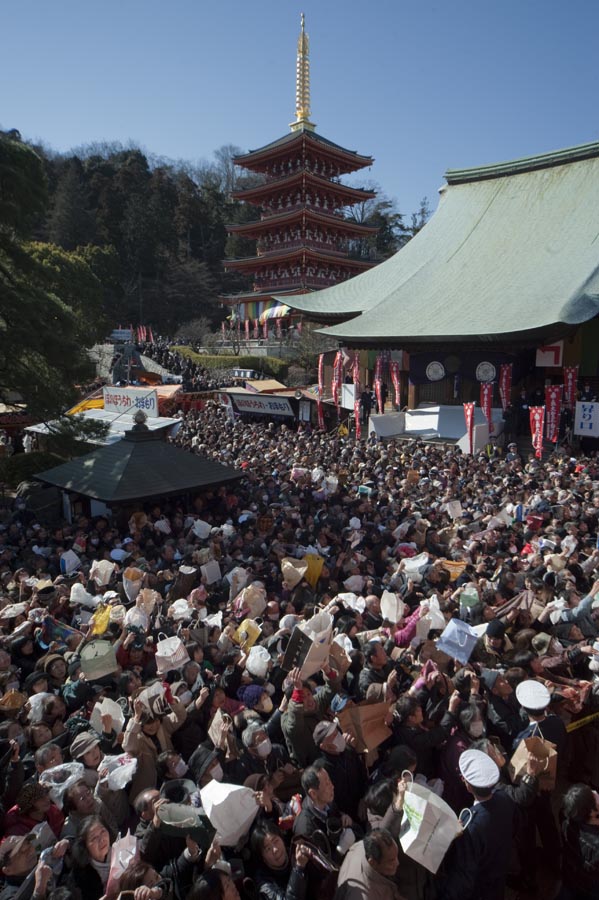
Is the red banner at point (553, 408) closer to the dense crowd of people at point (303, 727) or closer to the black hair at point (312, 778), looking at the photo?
the dense crowd of people at point (303, 727)

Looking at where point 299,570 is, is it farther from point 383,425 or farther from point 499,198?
point 499,198

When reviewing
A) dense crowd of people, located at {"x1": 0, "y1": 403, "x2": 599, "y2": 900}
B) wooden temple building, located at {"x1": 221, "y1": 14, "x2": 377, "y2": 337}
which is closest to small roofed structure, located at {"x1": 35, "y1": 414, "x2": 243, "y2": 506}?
dense crowd of people, located at {"x1": 0, "y1": 403, "x2": 599, "y2": 900}

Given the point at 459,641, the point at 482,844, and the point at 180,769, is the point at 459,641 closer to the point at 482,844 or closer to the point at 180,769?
the point at 482,844

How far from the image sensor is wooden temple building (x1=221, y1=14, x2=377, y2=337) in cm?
3350

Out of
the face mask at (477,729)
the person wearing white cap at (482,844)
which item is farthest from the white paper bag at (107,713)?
the face mask at (477,729)

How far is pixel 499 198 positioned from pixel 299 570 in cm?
2162

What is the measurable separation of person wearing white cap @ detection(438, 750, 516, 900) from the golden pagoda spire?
38078mm

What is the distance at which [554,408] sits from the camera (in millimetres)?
13758

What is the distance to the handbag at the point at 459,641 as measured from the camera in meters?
4.05

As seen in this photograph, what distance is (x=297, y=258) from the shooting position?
111ft

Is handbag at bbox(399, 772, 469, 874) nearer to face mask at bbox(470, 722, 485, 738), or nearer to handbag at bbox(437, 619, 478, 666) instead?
face mask at bbox(470, 722, 485, 738)

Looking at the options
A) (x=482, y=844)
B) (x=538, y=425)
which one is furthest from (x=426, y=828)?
(x=538, y=425)

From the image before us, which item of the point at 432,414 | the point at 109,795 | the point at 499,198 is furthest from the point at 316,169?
the point at 109,795

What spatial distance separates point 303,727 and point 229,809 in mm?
898
